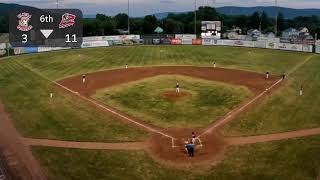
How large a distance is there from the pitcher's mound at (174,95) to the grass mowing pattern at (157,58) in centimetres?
1950

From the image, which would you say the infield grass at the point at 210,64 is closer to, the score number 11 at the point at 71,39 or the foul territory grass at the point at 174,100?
the foul territory grass at the point at 174,100

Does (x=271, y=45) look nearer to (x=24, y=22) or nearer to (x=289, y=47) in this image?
(x=289, y=47)

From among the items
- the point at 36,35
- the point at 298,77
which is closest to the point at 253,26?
the point at 36,35

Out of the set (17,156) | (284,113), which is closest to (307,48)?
(284,113)

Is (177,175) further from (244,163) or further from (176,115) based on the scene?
(176,115)

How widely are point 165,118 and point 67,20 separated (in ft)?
209

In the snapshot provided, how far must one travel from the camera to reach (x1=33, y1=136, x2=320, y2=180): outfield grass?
90.6 feet

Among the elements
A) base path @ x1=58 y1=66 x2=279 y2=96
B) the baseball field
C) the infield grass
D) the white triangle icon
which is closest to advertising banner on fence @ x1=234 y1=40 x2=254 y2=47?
the infield grass

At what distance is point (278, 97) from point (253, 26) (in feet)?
445

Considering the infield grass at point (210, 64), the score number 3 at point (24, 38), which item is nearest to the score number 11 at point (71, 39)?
the infield grass at point (210, 64)

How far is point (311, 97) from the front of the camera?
4784cm

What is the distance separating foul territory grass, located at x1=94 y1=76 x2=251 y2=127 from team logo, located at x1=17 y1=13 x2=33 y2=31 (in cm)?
4204

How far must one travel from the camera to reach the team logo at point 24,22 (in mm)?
87188

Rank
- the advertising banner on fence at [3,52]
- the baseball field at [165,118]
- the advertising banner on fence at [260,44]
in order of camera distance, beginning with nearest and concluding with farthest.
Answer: the baseball field at [165,118] < the advertising banner on fence at [3,52] < the advertising banner on fence at [260,44]
